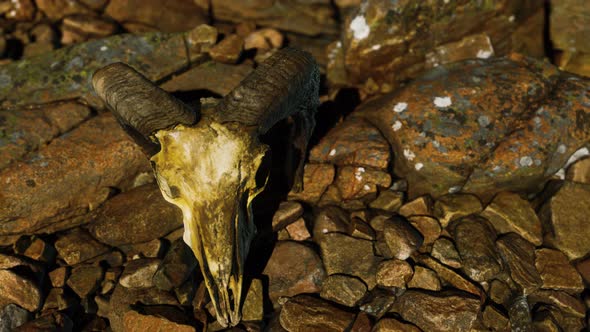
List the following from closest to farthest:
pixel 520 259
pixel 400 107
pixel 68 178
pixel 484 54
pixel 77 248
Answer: pixel 520 259, pixel 77 248, pixel 68 178, pixel 400 107, pixel 484 54

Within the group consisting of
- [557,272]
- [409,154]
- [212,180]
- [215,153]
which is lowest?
[557,272]

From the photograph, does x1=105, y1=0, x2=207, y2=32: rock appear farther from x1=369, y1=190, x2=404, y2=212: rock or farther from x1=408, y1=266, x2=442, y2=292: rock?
x1=408, y1=266, x2=442, y2=292: rock

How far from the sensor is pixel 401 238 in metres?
5.29

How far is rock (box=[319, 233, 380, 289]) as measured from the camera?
517cm

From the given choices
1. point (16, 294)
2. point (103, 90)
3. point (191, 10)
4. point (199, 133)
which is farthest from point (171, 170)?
point (191, 10)

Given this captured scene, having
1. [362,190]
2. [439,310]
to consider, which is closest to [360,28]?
[362,190]

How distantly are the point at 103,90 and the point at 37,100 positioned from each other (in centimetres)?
270

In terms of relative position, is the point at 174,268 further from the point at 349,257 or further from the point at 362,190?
the point at 362,190

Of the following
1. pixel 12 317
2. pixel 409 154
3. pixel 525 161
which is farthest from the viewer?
pixel 409 154

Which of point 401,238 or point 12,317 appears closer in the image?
point 12,317

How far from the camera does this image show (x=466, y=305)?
4633 millimetres

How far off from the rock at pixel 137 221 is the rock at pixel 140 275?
1.71ft

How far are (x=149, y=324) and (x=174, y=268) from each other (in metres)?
0.67

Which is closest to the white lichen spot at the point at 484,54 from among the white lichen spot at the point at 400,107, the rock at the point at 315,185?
the white lichen spot at the point at 400,107
